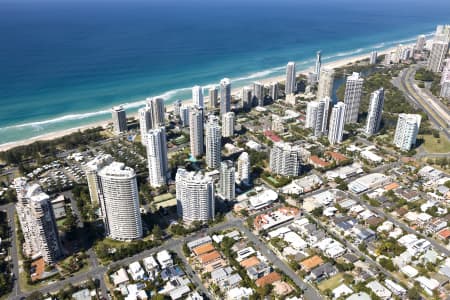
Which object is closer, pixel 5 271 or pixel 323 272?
pixel 323 272

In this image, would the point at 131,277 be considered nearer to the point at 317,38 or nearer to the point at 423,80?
the point at 423,80

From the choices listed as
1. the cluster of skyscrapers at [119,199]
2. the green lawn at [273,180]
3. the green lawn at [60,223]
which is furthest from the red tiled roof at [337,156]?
the green lawn at [60,223]

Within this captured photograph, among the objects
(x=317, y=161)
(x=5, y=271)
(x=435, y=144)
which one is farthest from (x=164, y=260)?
(x=435, y=144)

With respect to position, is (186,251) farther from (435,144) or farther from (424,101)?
(424,101)

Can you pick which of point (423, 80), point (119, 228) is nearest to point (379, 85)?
point (423, 80)

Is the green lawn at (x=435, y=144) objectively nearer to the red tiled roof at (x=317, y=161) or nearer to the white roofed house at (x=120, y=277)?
the red tiled roof at (x=317, y=161)
